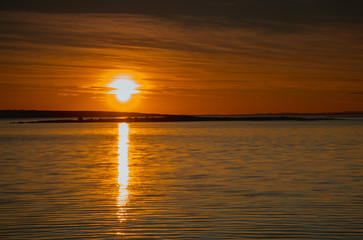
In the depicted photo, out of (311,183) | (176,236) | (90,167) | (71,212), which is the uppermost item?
(90,167)

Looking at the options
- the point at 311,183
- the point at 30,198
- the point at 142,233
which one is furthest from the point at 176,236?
the point at 311,183

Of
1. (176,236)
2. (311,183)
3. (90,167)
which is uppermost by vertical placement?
(90,167)

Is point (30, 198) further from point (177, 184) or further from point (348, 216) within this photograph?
point (348, 216)

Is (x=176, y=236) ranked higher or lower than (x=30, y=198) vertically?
lower

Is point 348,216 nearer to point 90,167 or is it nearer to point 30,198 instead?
point 30,198

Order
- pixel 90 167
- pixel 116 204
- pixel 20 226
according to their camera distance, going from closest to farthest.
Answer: pixel 20 226 < pixel 116 204 < pixel 90 167

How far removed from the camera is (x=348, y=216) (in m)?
18.8

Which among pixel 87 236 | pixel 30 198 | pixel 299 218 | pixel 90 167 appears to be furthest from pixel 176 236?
pixel 90 167

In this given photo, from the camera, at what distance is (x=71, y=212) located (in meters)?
20.0

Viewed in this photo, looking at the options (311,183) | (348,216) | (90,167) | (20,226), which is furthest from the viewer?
(90,167)

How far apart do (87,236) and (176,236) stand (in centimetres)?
270

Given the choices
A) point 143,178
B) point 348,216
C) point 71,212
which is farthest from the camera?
point 143,178

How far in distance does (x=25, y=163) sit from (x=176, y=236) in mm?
28031

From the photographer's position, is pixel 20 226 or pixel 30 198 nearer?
pixel 20 226
